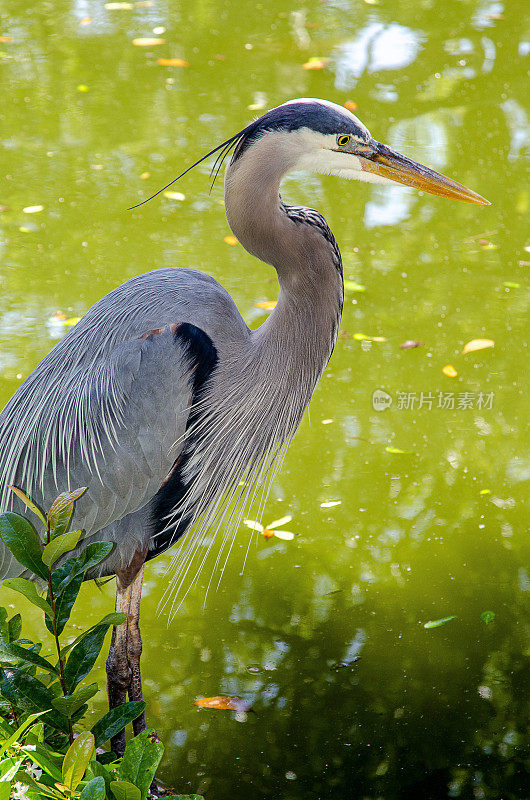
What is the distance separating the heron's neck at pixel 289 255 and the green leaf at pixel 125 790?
51.9 inches

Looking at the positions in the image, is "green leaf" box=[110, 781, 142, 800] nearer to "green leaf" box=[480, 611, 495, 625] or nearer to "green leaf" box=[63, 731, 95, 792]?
"green leaf" box=[63, 731, 95, 792]

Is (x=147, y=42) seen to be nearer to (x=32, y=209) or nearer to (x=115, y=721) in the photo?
(x=32, y=209)

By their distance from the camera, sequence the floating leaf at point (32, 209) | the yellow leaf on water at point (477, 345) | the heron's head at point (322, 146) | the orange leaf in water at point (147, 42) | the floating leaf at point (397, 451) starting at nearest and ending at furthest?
the heron's head at point (322, 146) → the floating leaf at point (397, 451) → the yellow leaf on water at point (477, 345) → the floating leaf at point (32, 209) → the orange leaf in water at point (147, 42)

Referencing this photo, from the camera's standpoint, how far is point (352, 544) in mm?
3322

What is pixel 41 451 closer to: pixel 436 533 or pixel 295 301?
pixel 295 301

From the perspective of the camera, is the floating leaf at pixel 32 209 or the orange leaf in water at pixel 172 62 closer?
the floating leaf at pixel 32 209

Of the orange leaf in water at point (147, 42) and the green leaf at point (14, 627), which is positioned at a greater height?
the green leaf at point (14, 627)

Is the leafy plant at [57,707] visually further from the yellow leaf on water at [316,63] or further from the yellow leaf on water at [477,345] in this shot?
the yellow leaf on water at [316,63]

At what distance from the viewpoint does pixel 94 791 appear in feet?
4.02

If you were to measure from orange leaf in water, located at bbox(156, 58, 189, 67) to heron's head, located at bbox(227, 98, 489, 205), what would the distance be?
15.3ft

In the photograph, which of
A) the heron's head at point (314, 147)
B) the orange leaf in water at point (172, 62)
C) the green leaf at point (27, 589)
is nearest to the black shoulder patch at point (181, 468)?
the heron's head at point (314, 147)

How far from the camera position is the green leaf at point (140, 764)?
1363mm

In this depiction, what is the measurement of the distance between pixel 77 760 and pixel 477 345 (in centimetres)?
329

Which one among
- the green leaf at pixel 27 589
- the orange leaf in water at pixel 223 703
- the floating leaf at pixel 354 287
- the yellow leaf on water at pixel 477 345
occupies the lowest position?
the orange leaf in water at pixel 223 703
